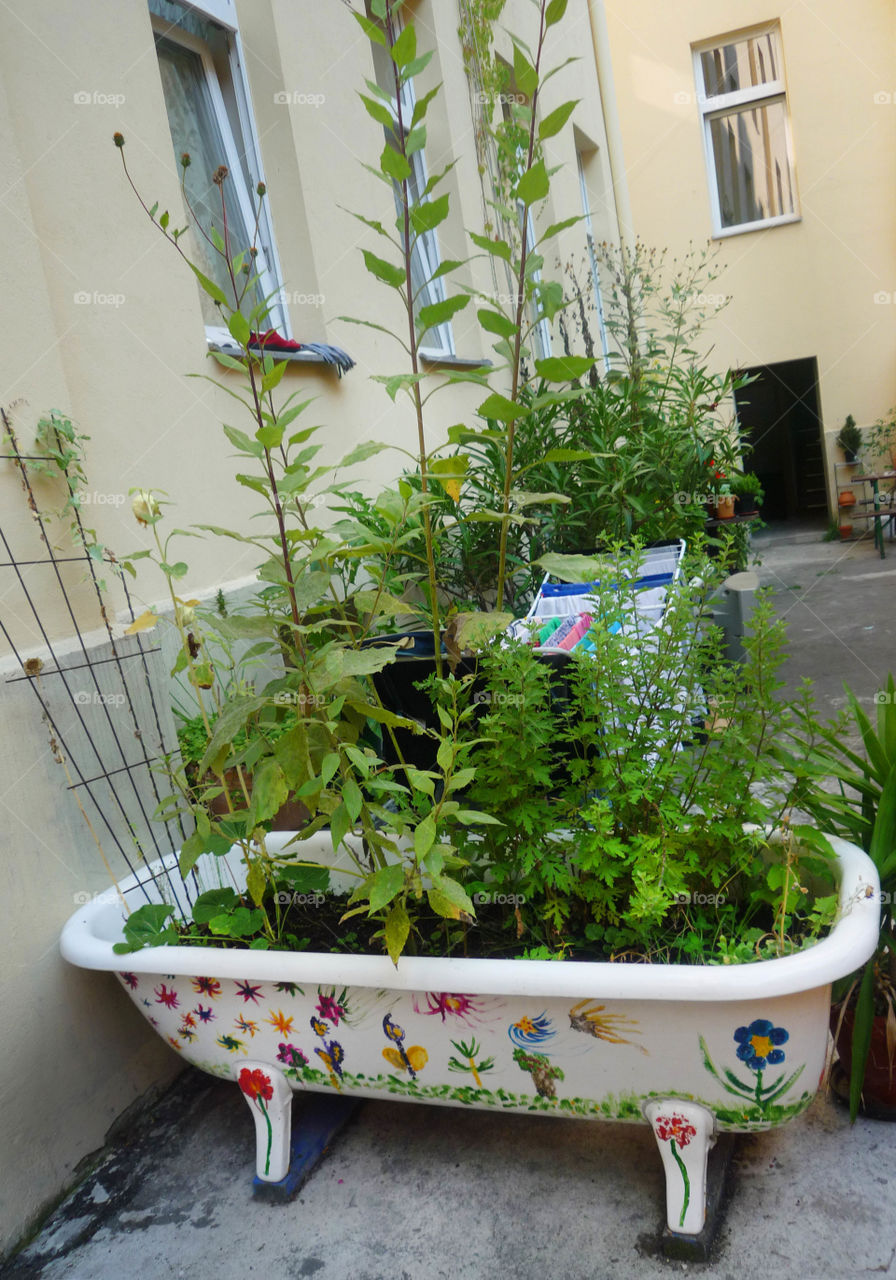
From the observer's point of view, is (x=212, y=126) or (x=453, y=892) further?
(x=212, y=126)

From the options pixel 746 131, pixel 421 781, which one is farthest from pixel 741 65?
pixel 421 781

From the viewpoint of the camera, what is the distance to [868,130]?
8.12 meters

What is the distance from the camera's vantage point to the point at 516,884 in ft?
5.39

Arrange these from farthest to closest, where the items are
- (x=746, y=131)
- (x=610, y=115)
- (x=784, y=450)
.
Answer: (x=784, y=450), (x=746, y=131), (x=610, y=115)

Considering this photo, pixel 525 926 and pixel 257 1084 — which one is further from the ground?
pixel 525 926

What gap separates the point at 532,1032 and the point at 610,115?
838 centimetres

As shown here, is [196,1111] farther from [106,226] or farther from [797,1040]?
[106,226]

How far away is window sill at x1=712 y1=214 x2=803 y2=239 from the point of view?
8492mm

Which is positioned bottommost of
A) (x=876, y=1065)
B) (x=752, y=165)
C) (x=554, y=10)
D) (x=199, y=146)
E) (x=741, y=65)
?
(x=876, y=1065)

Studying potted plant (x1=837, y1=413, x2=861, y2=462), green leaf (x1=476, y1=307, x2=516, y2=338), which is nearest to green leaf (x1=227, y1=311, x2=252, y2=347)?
green leaf (x1=476, y1=307, x2=516, y2=338)

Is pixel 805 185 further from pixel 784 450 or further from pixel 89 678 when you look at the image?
pixel 89 678

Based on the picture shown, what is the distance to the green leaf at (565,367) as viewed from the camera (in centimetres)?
131

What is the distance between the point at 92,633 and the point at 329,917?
0.81 metres

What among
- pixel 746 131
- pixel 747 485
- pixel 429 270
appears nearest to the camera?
pixel 429 270
